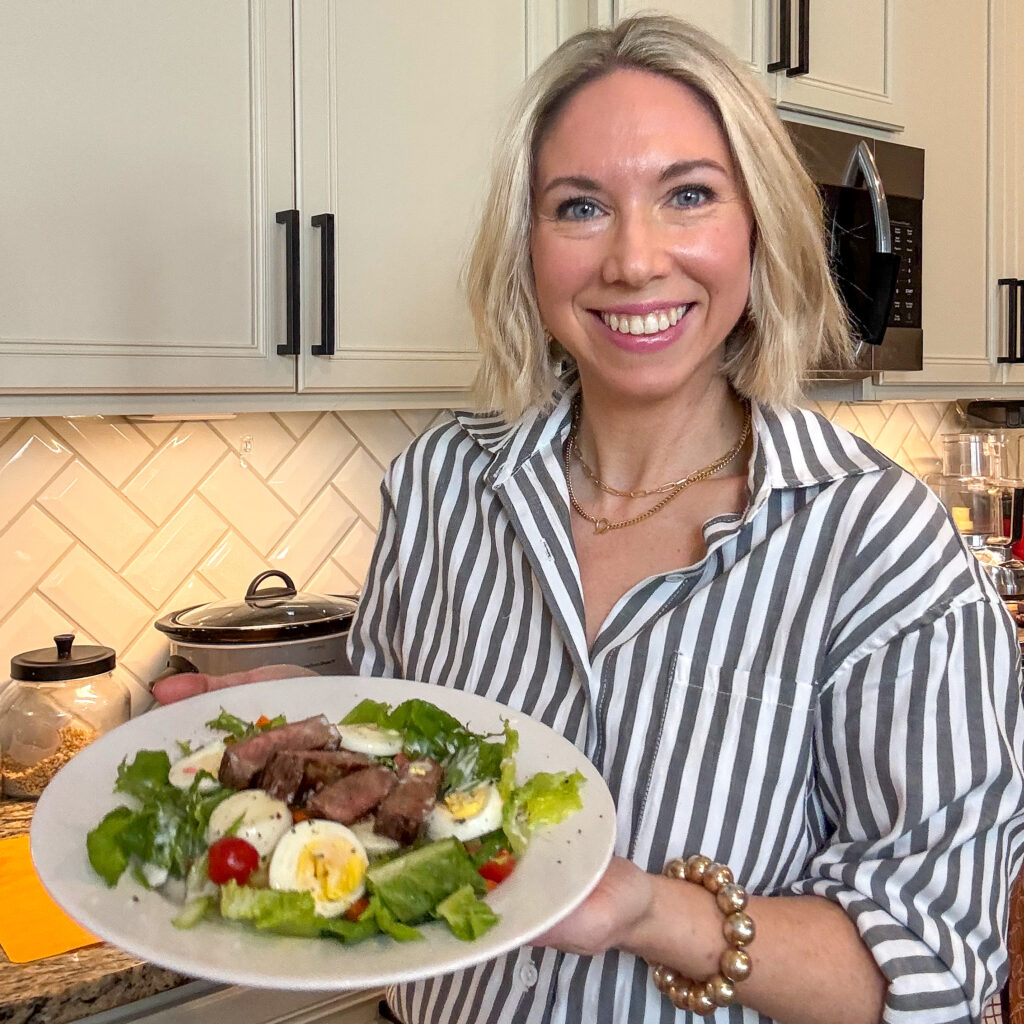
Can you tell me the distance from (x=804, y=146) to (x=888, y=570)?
1.33 metres

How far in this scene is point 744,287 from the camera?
108 cm

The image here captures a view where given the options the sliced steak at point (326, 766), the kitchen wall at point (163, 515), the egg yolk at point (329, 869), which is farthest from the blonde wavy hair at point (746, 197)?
the kitchen wall at point (163, 515)

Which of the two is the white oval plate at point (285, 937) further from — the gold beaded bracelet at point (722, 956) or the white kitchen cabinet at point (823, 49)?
the white kitchen cabinet at point (823, 49)

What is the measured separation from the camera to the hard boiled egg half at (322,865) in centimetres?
72

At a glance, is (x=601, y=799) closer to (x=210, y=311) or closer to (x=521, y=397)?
(x=521, y=397)

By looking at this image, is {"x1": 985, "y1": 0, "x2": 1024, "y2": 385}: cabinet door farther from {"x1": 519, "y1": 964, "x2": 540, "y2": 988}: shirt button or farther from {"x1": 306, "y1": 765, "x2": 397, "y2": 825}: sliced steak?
{"x1": 306, "y1": 765, "x2": 397, "y2": 825}: sliced steak

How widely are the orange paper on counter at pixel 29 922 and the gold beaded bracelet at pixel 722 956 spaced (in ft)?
2.01

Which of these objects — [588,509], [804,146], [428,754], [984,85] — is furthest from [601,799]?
[984,85]

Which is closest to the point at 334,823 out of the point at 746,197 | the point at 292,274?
the point at 746,197

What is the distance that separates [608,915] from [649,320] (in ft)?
1.85

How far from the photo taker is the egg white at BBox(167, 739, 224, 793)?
85cm

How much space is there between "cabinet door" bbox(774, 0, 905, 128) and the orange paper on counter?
1759 millimetres

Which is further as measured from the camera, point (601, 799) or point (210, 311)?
point (210, 311)

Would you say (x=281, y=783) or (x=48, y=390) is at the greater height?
(x=48, y=390)
